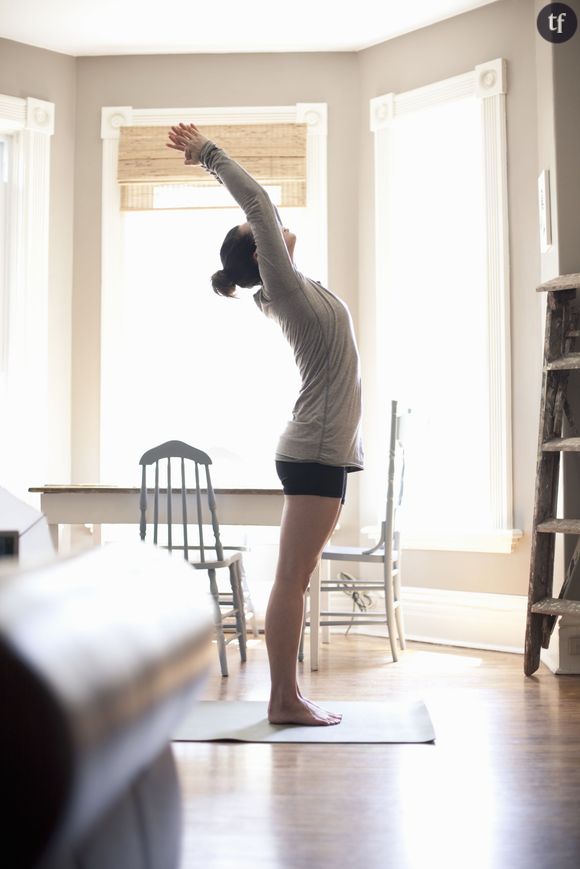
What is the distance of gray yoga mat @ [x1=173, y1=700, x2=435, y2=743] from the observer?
255cm

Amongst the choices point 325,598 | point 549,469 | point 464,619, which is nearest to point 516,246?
point 549,469

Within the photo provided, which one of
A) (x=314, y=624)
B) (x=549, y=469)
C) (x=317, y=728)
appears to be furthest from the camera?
(x=314, y=624)

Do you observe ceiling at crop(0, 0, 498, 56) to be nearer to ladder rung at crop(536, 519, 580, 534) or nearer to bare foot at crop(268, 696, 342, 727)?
ladder rung at crop(536, 519, 580, 534)

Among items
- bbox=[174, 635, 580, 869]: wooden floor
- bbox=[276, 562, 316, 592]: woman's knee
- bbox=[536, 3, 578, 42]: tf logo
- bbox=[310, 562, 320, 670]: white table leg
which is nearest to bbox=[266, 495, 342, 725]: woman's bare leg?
bbox=[276, 562, 316, 592]: woman's knee

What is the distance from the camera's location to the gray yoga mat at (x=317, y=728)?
255cm

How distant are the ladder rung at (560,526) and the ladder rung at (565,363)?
0.56 meters

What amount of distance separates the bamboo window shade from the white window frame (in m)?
0.43

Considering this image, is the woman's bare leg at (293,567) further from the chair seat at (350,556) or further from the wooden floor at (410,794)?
the chair seat at (350,556)

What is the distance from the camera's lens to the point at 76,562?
73cm

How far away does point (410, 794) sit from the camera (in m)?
2.05

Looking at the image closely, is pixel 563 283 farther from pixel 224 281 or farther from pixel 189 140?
pixel 189 140

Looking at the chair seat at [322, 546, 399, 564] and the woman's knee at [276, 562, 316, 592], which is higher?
the woman's knee at [276, 562, 316, 592]

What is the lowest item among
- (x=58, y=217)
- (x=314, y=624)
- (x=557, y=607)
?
(x=314, y=624)

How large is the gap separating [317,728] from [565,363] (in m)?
1.63
